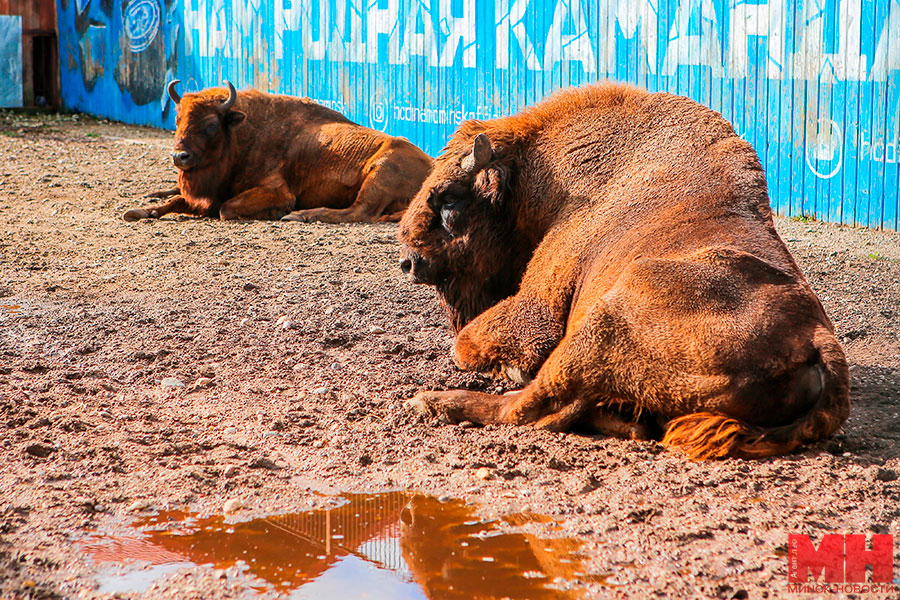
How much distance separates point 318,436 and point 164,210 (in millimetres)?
6095

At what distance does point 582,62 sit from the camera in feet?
34.6

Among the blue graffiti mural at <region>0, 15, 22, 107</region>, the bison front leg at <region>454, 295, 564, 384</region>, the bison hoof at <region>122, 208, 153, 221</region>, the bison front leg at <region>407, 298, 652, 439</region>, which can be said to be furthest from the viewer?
the blue graffiti mural at <region>0, 15, 22, 107</region>

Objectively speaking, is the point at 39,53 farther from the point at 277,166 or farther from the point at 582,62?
the point at 582,62

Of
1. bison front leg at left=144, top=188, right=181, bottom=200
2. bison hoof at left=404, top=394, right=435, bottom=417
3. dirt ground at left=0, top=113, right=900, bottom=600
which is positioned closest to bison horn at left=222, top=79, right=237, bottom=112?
bison front leg at left=144, top=188, right=181, bottom=200

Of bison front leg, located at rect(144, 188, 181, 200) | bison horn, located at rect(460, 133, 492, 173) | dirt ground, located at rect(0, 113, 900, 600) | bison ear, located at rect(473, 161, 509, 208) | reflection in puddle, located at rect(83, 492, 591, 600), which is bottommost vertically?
reflection in puddle, located at rect(83, 492, 591, 600)

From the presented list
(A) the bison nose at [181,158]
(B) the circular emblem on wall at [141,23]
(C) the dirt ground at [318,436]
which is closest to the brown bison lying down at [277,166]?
(A) the bison nose at [181,158]

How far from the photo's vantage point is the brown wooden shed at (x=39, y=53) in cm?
1841

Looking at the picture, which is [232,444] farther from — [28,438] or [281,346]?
[281,346]

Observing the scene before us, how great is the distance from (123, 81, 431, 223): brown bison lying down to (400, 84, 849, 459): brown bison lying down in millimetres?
4923

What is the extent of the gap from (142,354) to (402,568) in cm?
264

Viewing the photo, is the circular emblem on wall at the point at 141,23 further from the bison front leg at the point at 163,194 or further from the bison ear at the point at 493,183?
the bison ear at the point at 493,183

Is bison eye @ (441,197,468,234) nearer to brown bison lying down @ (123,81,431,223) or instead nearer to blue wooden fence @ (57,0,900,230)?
brown bison lying down @ (123,81,431,223)


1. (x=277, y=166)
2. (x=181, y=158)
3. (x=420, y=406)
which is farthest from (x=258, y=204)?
(x=420, y=406)

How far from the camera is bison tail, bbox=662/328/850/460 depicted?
3.53m
